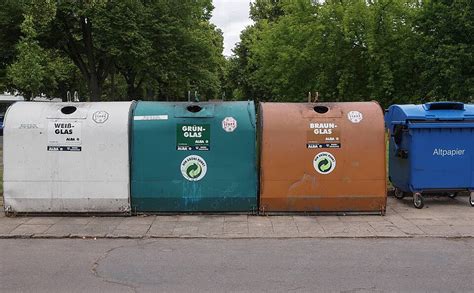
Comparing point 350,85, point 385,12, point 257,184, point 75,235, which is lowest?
point 75,235

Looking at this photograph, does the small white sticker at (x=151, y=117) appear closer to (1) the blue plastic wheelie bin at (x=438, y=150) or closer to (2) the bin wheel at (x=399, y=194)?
(1) the blue plastic wheelie bin at (x=438, y=150)

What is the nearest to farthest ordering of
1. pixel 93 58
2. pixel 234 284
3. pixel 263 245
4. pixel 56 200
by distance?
pixel 234 284 → pixel 263 245 → pixel 56 200 → pixel 93 58

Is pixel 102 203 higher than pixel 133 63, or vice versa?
pixel 133 63

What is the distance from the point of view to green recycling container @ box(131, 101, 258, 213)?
290 inches

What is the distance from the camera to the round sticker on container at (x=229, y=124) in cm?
739

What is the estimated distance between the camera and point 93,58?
28203mm

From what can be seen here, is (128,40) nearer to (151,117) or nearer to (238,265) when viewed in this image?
(151,117)

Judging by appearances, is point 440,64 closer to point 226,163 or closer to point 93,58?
point 93,58

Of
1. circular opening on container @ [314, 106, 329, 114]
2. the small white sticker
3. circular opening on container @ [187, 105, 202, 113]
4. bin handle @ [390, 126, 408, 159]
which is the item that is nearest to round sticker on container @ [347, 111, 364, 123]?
circular opening on container @ [314, 106, 329, 114]

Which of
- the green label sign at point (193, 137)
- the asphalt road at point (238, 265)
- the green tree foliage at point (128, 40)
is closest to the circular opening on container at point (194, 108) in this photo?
the green label sign at point (193, 137)

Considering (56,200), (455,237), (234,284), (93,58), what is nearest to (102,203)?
(56,200)

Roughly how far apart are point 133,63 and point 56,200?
1962cm

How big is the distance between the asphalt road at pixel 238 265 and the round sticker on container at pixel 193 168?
1.32 meters

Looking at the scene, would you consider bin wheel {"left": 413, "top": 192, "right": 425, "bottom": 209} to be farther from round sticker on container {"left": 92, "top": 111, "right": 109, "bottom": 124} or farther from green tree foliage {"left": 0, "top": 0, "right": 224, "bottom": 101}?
green tree foliage {"left": 0, "top": 0, "right": 224, "bottom": 101}
